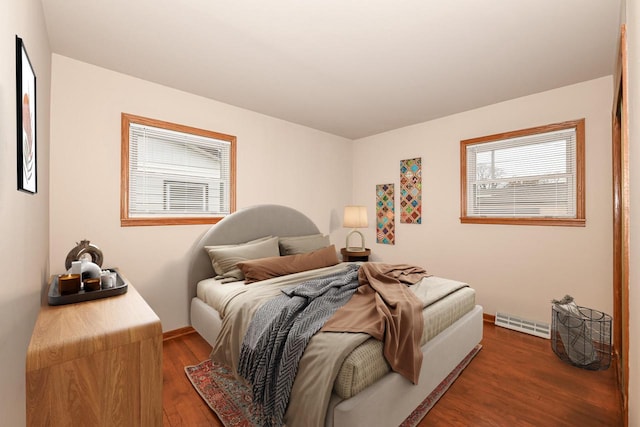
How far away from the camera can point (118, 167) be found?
259 centimetres

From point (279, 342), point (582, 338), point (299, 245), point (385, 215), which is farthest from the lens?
point (385, 215)

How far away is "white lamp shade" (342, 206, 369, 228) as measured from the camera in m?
4.16

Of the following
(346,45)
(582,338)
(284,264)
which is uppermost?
→ (346,45)

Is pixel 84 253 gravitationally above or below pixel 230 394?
above

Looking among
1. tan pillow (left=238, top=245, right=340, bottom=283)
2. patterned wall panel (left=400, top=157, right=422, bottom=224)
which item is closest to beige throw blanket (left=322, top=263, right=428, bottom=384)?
tan pillow (left=238, top=245, right=340, bottom=283)

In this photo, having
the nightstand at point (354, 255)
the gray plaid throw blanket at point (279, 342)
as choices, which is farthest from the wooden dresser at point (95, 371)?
the nightstand at point (354, 255)

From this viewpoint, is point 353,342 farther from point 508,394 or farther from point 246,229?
point 246,229

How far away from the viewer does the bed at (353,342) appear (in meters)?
1.39

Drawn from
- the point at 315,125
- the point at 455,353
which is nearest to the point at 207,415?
the point at 455,353

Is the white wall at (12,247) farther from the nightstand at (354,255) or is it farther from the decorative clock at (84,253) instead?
the nightstand at (354,255)

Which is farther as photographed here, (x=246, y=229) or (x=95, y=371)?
(x=246, y=229)

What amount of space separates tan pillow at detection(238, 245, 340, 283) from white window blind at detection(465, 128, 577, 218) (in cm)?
192

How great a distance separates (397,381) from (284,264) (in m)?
1.54

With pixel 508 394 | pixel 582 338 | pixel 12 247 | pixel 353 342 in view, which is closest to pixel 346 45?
pixel 353 342
